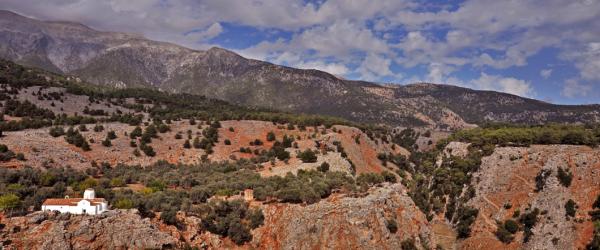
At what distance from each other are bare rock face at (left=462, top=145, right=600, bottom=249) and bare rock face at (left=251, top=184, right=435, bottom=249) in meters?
16.8

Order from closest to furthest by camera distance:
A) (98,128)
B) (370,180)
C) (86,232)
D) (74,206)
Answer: (86,232) < (74,206) < (370,180) < (98,128)

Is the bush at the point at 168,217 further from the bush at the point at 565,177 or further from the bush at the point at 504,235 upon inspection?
the bush at the point at 565,177

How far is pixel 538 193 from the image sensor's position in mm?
53250

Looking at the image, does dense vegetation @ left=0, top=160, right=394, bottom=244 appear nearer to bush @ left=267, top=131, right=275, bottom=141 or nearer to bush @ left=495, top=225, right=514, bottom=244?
bush @ left=495, top=225, right=514, bottom=244

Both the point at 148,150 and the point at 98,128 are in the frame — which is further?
the point at 98,128

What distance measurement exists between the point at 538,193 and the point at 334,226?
30305 millimetres

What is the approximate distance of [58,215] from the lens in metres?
28.8

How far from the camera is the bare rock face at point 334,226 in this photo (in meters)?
36.8

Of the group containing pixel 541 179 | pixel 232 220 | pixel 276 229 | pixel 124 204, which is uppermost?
pixel 541 179

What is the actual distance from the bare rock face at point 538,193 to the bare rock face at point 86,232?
38150 millimetres

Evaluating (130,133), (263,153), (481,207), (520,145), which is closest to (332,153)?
(263,153)

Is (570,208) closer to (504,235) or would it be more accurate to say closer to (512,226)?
(512,226)

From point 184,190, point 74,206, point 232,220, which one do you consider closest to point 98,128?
point 184,190

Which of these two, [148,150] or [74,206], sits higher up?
[74,206]
